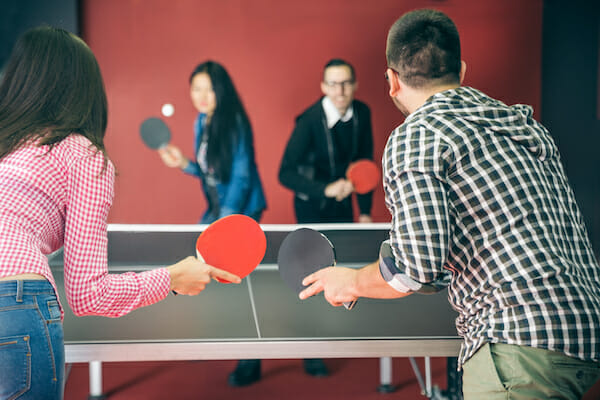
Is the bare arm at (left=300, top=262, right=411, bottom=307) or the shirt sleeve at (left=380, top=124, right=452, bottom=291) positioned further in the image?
the bare arm at (left=300, top=262, right=411, bottom=307)

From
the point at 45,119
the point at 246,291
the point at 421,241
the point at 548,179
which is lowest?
the point at 246,291

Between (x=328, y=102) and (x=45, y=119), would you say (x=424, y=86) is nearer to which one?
(x=45, y=119)

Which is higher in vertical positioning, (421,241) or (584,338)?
(421,241)

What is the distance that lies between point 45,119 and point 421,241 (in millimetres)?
902

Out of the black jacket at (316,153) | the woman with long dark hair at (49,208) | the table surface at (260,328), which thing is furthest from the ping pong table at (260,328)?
the black jacket at (316,153)

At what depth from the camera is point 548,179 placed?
3.85 ft

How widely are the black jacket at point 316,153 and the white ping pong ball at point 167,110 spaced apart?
1.26 m

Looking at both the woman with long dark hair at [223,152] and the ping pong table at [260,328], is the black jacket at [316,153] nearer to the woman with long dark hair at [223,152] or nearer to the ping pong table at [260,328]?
the woman with long dark hair at [223,152]

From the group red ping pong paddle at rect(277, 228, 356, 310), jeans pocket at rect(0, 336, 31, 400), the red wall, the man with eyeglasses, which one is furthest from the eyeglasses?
jeans pocket at rect(0, 336, 31, 400)

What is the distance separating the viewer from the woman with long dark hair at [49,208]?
1110mm

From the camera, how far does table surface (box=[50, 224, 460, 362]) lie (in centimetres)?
159

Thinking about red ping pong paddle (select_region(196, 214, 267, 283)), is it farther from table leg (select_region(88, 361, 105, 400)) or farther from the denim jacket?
the denim jacket

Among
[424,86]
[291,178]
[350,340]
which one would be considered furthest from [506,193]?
[291,178]

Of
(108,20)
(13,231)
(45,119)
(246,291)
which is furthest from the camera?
(108,20)
